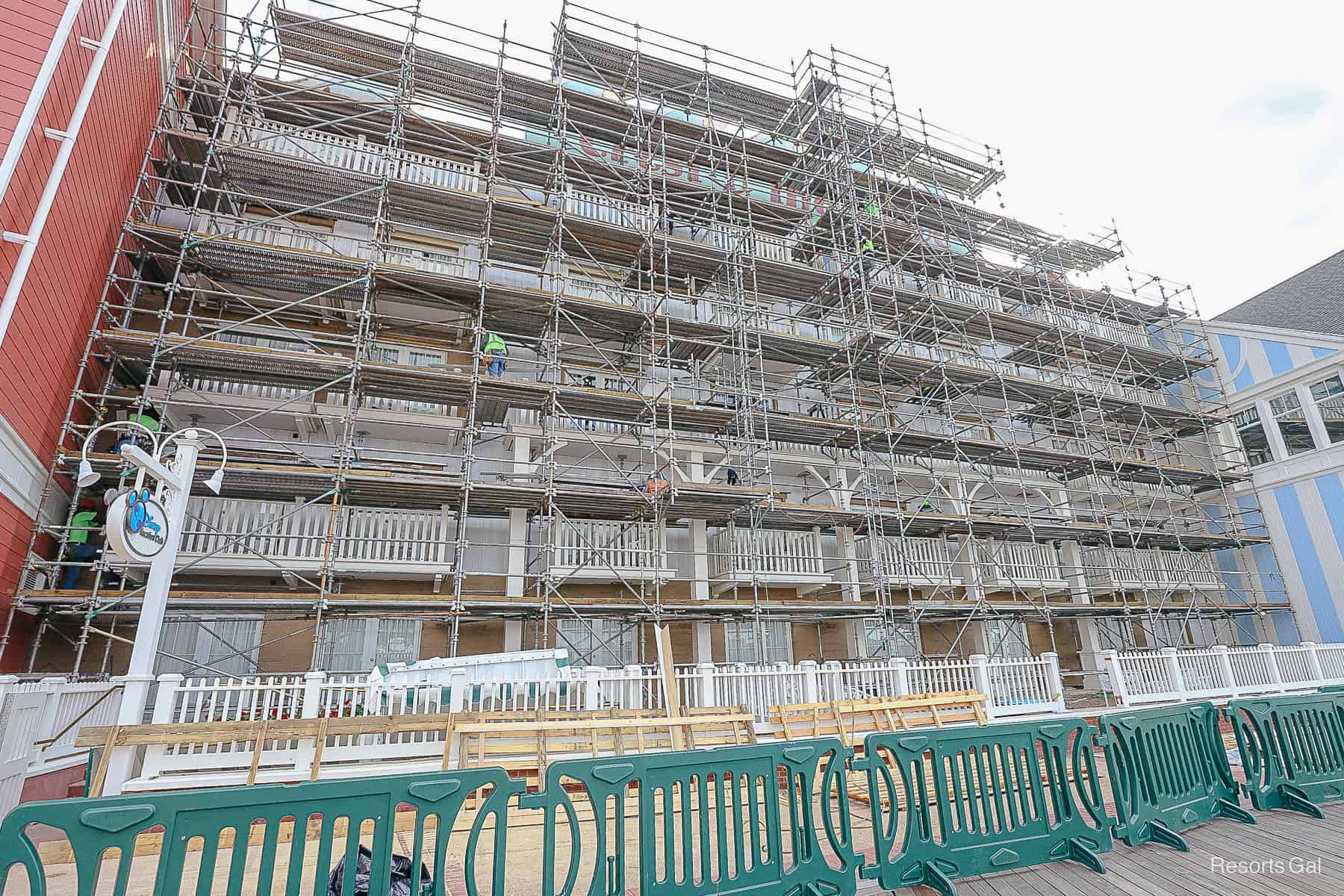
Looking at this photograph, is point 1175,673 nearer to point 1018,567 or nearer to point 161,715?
point 1018,567

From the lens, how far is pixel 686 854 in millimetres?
3652

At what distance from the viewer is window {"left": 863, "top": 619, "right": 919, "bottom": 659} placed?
697 inches

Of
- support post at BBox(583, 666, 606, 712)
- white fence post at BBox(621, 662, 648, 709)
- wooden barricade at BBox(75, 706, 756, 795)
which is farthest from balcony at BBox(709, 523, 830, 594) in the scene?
wooden barricade at BBox(75, 706, 756, 795)

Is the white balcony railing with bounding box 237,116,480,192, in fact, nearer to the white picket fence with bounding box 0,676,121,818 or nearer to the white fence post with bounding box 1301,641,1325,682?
the white picket fence with bounding box 0,676,121,818

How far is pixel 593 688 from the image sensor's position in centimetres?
1034

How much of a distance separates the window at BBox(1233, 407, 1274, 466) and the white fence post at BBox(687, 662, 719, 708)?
23.7 meters

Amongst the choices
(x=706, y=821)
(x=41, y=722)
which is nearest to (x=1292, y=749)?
(x=706, y=821)

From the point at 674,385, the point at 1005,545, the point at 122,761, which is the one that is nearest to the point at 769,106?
the point at 674,385

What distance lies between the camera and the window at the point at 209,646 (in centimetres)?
1316

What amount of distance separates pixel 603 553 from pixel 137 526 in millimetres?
8864

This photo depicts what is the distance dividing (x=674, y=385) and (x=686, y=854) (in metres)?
14.6

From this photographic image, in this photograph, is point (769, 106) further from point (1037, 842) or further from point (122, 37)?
point (1037, 842)

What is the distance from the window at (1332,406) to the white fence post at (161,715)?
30632 mm

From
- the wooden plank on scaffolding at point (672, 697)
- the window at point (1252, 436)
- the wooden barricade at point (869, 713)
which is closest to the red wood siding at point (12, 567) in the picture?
the wooden plank on scaffolding at point (672, 697)
